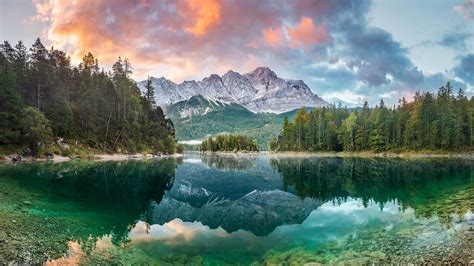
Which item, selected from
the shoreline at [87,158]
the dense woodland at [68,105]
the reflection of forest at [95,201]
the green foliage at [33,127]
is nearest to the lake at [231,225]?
the reflection of forest at [95,201]

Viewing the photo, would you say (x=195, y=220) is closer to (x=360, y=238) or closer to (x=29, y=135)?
(x=360, y=238)

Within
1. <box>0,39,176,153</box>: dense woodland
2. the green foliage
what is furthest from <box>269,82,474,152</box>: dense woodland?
the green foliage

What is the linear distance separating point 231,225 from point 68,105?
3264 inches

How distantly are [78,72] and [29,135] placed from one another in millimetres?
50141

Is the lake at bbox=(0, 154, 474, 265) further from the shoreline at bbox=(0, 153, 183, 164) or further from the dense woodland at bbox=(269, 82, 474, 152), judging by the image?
the dense woodland at bbox=(269, 82, 474, 152)

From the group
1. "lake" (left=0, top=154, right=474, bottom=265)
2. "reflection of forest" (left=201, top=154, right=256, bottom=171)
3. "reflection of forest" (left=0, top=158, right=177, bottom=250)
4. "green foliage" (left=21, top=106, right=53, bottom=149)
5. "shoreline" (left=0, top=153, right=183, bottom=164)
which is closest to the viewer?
"lake" (left=0, top=154, right=474, bottom=265)

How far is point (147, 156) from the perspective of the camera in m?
124

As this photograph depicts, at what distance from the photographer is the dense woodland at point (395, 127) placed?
125688 mm

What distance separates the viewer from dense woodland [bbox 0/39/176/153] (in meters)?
73.3

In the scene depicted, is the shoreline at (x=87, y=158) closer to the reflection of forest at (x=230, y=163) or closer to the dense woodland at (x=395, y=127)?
the reflection of forest at (x=230, y=163)

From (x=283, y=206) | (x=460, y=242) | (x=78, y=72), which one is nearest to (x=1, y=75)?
(x=78, y=72)

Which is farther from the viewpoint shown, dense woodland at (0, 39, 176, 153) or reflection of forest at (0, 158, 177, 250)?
dense woodland at (0, 39, 176, 153)

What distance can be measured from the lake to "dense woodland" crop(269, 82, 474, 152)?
101244 millimetres

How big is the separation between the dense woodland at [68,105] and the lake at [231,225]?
141 feet
